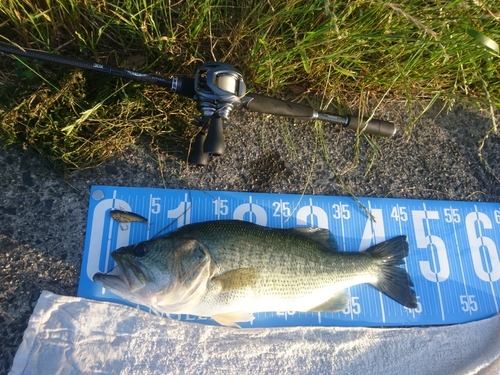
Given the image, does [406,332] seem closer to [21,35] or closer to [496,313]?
[496,313]

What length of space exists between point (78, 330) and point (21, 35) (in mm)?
1984

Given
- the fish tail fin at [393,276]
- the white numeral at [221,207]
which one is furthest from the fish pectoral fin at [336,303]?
the white numeral at [221,207]

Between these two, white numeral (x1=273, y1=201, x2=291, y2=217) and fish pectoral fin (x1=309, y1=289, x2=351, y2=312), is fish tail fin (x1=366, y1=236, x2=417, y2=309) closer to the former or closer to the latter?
fish pectoral fin (x1=309, y1=289, x2=351, y2=312)

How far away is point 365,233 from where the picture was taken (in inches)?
99.7

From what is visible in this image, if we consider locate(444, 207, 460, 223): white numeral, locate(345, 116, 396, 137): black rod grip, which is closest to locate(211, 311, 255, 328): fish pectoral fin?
locate(345, 116, 396, 137): black rod grip

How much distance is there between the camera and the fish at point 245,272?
1914 millimetres

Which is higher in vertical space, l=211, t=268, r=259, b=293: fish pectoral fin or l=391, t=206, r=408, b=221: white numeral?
l=391, t=206, r=408, b=221: white numeral

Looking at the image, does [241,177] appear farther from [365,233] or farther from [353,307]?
[353,307]

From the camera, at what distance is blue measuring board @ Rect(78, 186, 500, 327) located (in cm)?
234

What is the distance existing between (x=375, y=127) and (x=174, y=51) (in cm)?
154

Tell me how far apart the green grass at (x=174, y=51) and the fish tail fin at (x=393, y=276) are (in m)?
1.05

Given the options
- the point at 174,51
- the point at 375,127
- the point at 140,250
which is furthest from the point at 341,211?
the point at 174,51

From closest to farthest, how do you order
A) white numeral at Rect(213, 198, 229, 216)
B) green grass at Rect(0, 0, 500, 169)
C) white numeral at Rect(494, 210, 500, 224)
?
green grass at Rect(0, 0, 500, 169) → white numeral at Rect(213, 198, 229, 216) → white numeral at Rect(494, 210, 500, 224)

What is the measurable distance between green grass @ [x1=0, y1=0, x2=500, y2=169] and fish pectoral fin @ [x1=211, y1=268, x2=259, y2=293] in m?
0.99
